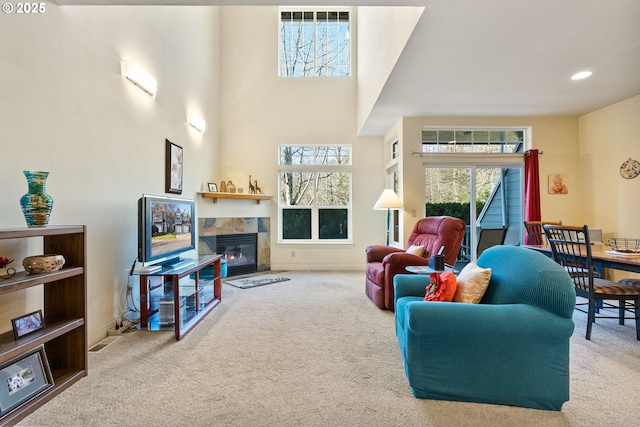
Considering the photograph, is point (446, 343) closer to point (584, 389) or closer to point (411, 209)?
point (584, 389)

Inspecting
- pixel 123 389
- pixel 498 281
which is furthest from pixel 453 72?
pixel 123 389

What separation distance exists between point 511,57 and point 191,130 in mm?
4093

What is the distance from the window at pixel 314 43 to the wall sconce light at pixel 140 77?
10.4ft

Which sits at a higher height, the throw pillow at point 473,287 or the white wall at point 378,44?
the white wall at point 378,44

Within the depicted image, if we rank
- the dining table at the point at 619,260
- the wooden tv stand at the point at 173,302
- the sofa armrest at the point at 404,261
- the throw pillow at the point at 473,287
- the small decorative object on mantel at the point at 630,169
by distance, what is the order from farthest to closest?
the small decorative object on mantel at the point at 630,169, the sofa armrest at the point at 404,261, the wooden tv stand at the point at 173,302, the dining table at the point at 619,260, the throw pillow at the point at 473,287

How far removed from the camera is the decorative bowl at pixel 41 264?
68.3 inches

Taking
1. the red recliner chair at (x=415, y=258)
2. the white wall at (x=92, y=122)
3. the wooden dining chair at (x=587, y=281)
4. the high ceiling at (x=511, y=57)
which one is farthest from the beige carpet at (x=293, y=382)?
the high ceiling at (x=511, y=57)

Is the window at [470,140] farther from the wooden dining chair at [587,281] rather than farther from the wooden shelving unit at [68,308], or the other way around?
the wooden shelving unit at [68,308]

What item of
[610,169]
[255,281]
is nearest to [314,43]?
[255,281]

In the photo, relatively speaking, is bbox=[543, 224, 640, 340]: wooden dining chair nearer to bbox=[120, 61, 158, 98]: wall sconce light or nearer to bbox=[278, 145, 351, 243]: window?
bbox=[278, 145, 351, 243]: window

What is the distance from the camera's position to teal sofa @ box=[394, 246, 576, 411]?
5.34 feet

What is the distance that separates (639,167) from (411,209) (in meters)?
2.87

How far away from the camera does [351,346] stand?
2.45 m

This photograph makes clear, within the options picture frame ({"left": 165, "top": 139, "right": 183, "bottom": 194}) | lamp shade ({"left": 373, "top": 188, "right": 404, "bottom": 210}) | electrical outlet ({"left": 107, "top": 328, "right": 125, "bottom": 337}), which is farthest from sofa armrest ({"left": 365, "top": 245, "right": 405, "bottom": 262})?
electrical outlet ({"left": 107, "top": 328, "right": 125, "bottom": 337})
